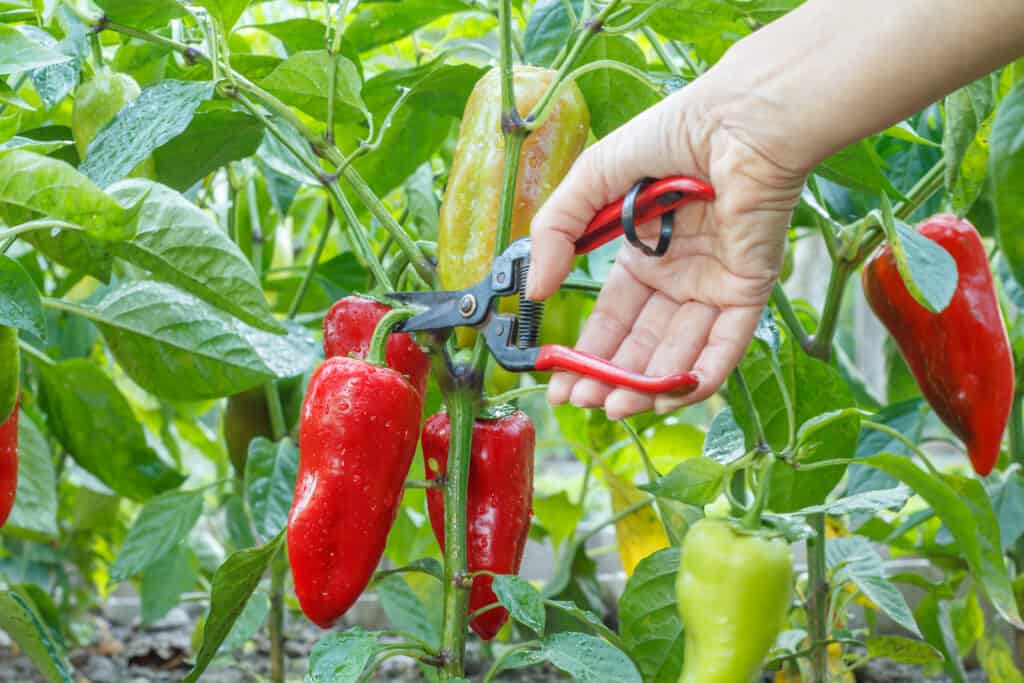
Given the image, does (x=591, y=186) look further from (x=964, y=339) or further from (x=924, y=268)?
(x=964, y=339)

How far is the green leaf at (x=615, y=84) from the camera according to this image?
1024mm

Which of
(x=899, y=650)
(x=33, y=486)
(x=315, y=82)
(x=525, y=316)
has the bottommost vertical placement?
(x=899, y=650)

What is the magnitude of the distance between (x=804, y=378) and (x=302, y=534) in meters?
0.51

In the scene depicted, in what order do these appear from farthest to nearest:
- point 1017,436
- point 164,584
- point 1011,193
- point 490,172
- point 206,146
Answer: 1. point 164,584
2. point 1017,436
3. point 206,146
4. point 490,172
5. point 1011,193

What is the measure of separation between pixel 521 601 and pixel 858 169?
1.44 ft

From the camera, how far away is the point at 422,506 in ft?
5.22

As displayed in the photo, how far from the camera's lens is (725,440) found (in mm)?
1096

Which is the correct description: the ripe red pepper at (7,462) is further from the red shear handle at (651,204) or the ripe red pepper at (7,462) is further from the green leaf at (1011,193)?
the green leaf at (1011,193)

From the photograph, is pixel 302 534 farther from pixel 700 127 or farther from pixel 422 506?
pixel 422 506

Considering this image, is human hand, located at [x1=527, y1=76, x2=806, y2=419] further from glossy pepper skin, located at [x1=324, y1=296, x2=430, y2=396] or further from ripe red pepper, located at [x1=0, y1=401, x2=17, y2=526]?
ripe red pepper, located at [x1=0, y1=401, x2=17, y2=526]

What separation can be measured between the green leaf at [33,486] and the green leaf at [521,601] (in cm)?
59

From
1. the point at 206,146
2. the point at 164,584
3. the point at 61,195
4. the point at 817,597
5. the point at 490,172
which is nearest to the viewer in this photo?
the point at 61,195

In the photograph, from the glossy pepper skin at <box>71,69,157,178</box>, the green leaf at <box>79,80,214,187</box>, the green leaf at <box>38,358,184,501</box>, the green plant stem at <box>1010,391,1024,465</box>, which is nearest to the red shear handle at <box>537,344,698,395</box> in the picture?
the green leaf at <box>79,80,214,187</box>

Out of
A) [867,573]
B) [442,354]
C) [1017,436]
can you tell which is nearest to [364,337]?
[442,354]
